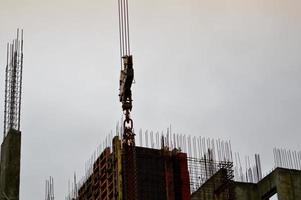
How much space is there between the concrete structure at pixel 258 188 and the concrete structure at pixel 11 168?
15.7m

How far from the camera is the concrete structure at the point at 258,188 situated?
38.0 m

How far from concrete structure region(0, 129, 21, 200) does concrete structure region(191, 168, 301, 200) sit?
15719mm

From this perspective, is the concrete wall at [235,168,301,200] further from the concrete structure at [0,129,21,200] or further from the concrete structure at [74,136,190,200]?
the concrete structure at [0,129,21,200]

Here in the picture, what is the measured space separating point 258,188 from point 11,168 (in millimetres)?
20365

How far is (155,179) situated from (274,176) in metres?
8.31

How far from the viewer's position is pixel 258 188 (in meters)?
40.8

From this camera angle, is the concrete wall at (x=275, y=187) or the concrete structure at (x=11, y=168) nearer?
the concrete structure at (x=11, y=168)

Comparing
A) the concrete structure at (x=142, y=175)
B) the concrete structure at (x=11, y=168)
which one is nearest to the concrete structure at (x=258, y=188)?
the concrete structure at (x=142, y=175)

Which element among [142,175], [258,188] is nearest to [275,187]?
[258,188]

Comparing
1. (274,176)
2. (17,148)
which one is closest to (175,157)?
(274,176)

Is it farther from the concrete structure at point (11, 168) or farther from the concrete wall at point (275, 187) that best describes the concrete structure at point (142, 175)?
the concrete structure at point (11, 168)

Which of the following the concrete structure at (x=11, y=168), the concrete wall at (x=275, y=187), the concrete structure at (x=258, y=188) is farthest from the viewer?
the concrete wall at (x=275, y=187)

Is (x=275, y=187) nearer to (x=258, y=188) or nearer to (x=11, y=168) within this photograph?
(x=258, y=188)

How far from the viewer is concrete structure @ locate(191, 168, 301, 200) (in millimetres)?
38000
